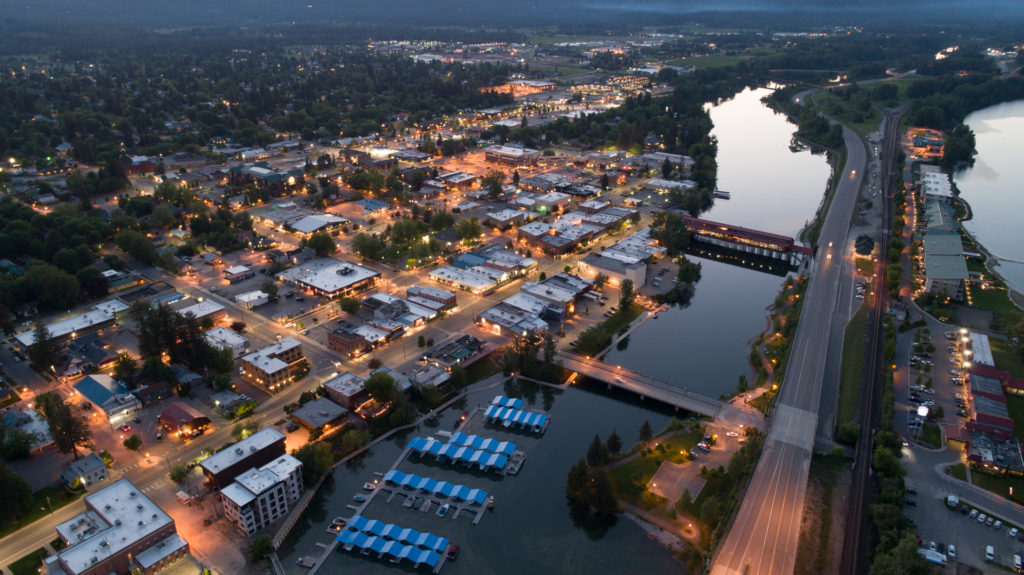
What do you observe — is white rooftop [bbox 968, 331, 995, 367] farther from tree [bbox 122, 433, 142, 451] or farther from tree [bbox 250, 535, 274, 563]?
tree [bbox 122, 433, 142, 451]

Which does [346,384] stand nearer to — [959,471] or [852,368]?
[852,368]

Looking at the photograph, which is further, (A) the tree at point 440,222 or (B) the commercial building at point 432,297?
(A) the tree at point 440,222

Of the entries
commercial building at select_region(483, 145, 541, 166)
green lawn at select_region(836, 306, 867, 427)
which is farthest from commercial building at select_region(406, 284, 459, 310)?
commercial building at select_region(483, 145, 541, 166)

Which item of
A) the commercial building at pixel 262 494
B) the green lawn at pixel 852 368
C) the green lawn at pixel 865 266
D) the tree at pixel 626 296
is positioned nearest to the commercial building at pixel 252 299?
the commercial building at pixel 262 494

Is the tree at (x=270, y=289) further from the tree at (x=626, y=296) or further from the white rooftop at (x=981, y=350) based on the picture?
the white rooftop at (x=981, y=350)

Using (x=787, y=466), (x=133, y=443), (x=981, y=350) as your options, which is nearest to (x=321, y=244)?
(x=133, y=443)

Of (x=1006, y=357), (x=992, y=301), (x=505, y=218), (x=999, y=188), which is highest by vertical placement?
(x=999, y=188)

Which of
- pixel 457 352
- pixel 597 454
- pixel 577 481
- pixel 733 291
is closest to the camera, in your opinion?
pixel 577 481
